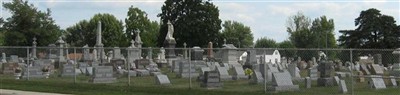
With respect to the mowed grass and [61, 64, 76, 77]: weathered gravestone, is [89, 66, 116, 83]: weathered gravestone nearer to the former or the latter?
the mowed grass

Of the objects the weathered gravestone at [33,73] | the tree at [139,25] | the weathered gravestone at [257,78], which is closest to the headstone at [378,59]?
the weathered gravestone at [257,78]

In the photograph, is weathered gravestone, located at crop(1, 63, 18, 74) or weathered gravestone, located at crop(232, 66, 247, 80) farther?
weathered gravestone, located at crop(1, 63, 18, 74)

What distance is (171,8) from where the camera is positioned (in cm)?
8775

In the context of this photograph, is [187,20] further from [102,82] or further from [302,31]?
[102,82]

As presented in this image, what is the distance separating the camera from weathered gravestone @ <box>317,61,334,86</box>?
21.2 metres

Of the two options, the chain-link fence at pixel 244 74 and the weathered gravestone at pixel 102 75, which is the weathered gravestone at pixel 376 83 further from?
the weathered gravestone at pixel 102 75

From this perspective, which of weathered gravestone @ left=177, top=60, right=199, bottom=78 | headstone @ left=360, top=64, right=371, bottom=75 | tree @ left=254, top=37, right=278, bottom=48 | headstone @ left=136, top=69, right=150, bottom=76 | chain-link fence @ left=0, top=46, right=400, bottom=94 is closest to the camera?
chain-link fence @ left=0, top=46, right=400, bottom=94

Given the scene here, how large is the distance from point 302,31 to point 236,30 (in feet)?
86.1

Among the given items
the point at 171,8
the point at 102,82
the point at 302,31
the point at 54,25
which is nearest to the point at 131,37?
the point at 171,8

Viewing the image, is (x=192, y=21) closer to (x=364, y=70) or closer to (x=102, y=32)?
(x=102, y=32)

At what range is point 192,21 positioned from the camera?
84.9 meters

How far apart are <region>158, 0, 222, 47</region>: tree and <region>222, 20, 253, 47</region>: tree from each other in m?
38.4

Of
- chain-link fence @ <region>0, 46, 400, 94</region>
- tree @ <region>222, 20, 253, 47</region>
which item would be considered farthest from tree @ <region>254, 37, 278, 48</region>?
chain-link fence @ <region>0, 46, 400, 94</region>

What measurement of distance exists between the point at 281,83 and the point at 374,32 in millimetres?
60451
